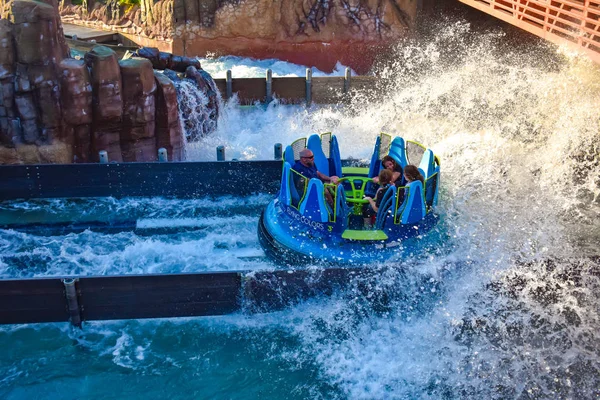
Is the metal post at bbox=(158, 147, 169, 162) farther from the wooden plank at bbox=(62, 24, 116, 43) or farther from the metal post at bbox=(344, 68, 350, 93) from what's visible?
the wooden plank at bbox=(62, 24, 116, 43)

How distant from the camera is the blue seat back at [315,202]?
6.34 m

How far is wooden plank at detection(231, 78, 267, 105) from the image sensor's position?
12.7 m

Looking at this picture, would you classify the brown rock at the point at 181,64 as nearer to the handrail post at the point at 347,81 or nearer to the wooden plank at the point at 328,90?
the wooden plank at the point at 328,90

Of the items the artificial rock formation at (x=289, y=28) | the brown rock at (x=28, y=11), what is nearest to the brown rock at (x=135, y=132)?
the brown rock at (x=28, y=11)

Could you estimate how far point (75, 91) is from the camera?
337 inches

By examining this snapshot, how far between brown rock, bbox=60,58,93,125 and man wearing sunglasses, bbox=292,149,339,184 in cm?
365

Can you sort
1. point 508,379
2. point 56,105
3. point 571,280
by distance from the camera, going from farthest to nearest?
point 56,105 → point 571,280 → point 508,379

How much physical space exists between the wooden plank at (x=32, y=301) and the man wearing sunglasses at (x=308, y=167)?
2918mm

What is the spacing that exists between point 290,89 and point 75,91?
5454 mm

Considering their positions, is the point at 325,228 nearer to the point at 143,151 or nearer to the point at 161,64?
the point at 143,151

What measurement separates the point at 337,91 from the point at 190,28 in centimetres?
518

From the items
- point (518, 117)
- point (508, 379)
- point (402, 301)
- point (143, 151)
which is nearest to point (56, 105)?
point (143, 151)

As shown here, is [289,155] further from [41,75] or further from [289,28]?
[289,28]

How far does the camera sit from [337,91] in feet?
43.4
